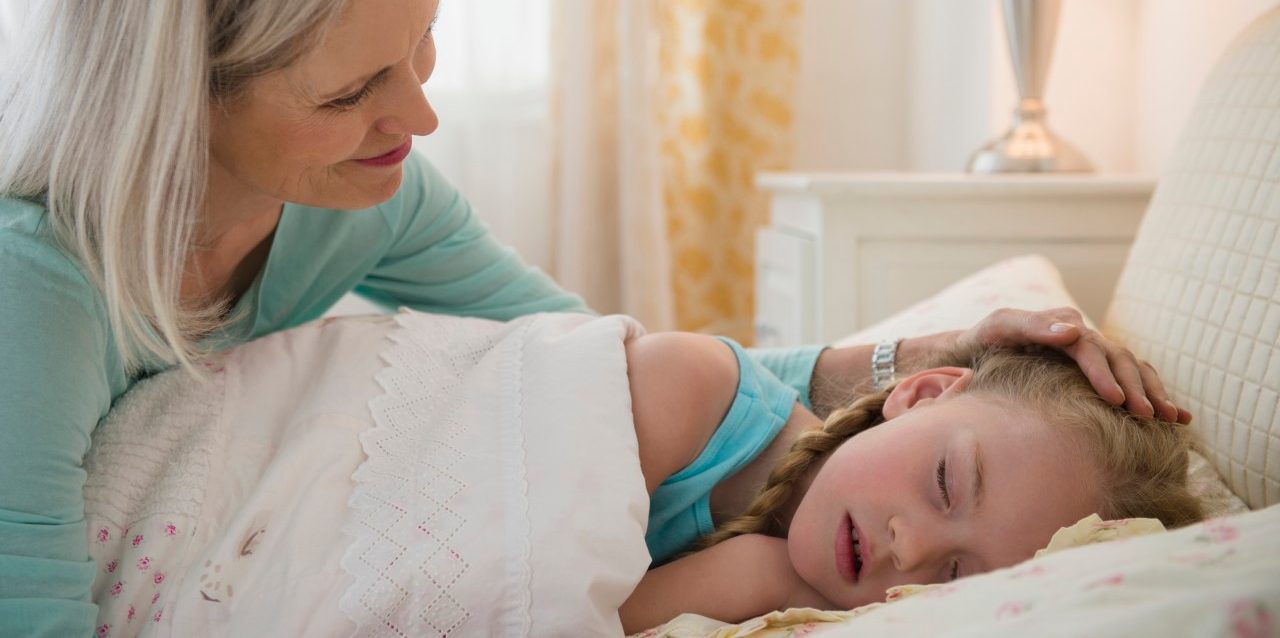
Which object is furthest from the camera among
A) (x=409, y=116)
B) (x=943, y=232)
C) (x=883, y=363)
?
(x=943, y=232)

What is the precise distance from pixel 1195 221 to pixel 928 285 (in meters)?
0.74

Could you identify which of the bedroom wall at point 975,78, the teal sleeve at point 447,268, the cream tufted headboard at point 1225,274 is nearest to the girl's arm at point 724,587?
the cream tufted headboard at point 1225,274

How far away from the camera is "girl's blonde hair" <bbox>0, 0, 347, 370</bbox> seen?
0.86 meters

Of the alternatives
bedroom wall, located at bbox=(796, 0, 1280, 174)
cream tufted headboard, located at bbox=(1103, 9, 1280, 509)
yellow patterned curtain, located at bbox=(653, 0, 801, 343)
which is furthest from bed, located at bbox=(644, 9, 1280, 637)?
yellow patterned curtain, located at bbox=(653, 0, 801, 343)

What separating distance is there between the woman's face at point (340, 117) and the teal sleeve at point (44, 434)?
20cm

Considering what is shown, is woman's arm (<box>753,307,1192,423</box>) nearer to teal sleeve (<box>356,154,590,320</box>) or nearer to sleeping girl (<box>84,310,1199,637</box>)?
sleeping girl (<box>84,310,1199,637</box>)

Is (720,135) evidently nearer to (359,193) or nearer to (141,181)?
(359,193)

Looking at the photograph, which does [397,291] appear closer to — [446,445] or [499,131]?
[446,445]

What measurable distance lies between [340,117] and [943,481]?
2.05 feet

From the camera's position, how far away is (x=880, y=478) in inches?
38.2

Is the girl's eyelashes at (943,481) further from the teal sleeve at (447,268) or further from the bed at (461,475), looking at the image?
the teal sleeve at (447,268)

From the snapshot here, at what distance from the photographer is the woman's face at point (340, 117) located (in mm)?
931

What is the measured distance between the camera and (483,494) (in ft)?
2.89

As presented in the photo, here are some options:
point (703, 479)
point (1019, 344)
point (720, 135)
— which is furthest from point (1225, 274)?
point (720, 135)
